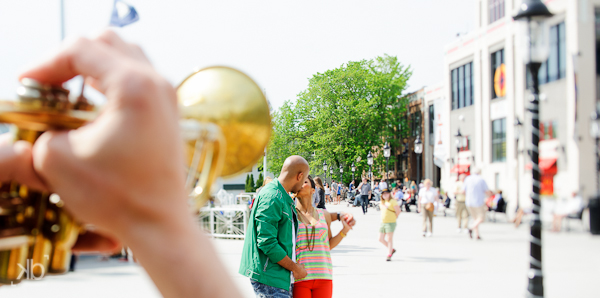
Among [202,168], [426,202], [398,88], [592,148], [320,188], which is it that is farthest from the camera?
[398,88]

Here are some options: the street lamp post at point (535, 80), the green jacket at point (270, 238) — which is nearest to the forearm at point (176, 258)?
the green jacket at point (270, 238)

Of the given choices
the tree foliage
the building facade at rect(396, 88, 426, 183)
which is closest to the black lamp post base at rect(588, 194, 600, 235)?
the tree foliage

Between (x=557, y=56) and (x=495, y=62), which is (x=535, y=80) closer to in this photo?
(x=557, y=56)

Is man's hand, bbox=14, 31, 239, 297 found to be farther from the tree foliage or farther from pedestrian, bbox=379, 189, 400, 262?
the tree foliage

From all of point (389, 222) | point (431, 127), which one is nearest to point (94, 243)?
point (389, 222)

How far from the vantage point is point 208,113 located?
91 cm

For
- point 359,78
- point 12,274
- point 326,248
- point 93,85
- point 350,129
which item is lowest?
point 326,248

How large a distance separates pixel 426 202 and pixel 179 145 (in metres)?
13.9

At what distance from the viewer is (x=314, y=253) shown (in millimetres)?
4043

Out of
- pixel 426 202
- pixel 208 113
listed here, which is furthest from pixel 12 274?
pixel 426 202

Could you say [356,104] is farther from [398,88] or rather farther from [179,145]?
[179,145]

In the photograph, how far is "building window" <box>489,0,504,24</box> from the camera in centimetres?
3728

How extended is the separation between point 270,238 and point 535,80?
480 cm

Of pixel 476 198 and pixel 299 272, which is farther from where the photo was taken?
pixel 476 198
